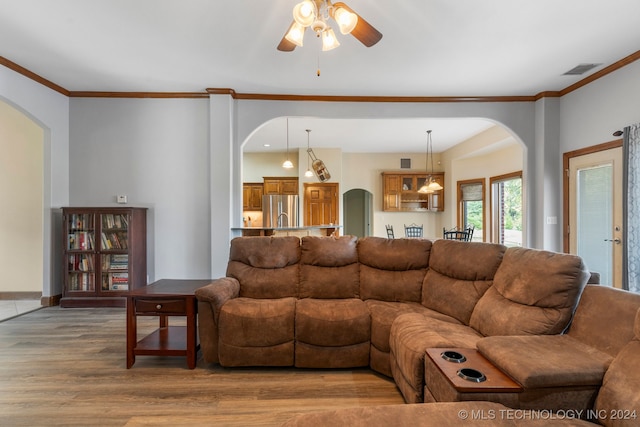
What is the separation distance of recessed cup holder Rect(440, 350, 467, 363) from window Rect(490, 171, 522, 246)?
18.9ft

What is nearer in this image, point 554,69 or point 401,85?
point 554,69

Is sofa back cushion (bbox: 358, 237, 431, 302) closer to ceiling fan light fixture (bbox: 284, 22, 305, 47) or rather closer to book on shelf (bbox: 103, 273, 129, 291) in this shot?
ceiling fan light fixture (bbox: 284, 22, 305, 47)

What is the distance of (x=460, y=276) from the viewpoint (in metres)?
2.68

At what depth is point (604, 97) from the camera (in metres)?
3.82

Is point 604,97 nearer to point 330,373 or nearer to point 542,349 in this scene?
point 542,349

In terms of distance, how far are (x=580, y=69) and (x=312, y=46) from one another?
318 centimetres

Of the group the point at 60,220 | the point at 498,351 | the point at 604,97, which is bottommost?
the point at 498,351

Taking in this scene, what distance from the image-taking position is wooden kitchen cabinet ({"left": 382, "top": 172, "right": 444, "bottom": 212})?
333 inches

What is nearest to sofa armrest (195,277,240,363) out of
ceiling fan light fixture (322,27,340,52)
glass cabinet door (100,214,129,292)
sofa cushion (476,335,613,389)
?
sofa cushion (476,335,613,389)

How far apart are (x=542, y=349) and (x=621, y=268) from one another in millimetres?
2945

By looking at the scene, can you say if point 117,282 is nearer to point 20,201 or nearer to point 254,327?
point 20,201

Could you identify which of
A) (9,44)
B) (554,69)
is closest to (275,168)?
(9,44)

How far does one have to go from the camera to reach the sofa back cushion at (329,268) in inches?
119

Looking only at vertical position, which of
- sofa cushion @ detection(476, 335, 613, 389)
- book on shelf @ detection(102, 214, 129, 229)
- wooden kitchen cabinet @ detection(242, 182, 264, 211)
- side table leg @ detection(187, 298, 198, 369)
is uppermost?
wooden kitchen cabinet @ detection(242, 182, 264, 211)
